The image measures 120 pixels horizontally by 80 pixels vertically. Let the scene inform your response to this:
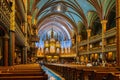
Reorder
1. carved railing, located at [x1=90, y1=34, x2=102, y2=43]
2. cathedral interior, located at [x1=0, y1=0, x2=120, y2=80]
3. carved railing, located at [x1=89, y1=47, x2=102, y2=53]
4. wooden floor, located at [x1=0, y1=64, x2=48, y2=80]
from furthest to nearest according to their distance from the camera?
carved railing, located at [x1=90, y1=34, x2=102, y2=43] < carved railing, located at [x1=89, y1=47, x2=102, y2=53] < cathedral interior, located at [x1=0, y1=0, x2=120, y2=80] < wooden floor, located at [x1=0, y1=64, x2=48, y2=80]

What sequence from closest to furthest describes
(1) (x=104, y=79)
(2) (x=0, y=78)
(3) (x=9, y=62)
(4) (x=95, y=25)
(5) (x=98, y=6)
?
(2) (x=0, y=78)
(1) (x=104, y=79)
(3) (x=9, y=62)
(5) (x=98, y=6)
(4) (x=95, y=25)

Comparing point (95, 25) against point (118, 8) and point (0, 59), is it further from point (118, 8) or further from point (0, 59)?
point (0, 59)

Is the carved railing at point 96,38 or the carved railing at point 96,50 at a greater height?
the carved railing at point 96,38

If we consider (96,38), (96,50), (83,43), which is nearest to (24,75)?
(96,50)

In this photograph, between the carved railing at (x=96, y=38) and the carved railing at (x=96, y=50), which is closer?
the carved railing at (x=96, y=50)

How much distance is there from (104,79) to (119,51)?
433 inches

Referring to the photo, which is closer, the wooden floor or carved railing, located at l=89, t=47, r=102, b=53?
the wooden floor

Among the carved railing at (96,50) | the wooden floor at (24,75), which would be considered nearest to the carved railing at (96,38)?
the carved railing at (96,50)

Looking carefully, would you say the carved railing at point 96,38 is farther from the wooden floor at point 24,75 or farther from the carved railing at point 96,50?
the wooden floor at point 24,75

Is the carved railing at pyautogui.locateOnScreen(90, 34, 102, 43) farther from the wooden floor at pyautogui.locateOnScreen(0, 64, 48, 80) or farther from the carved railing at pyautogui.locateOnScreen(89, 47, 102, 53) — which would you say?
the wooden floor at pyautogui.locateOnScreen(0, 64, 48, 80)

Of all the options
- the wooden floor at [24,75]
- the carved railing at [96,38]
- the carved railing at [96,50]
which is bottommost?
the wooden floor at [24,75]

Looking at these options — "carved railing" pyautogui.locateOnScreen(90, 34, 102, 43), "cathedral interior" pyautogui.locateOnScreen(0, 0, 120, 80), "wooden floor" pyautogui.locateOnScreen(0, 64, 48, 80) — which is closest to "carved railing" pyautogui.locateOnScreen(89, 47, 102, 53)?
"cathedral interior" pyautogui.locateOnScreen(0, 0, 120, 80)

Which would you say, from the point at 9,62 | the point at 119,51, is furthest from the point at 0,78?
the point at 119,51

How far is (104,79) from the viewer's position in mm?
7602
